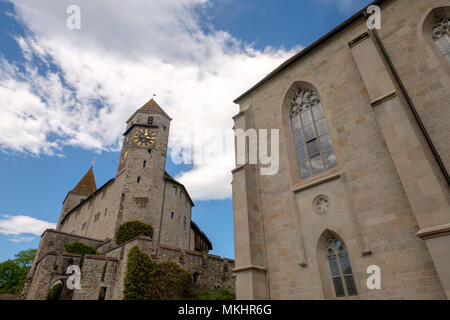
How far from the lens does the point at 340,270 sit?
7582 millimetres

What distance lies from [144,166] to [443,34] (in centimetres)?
2759

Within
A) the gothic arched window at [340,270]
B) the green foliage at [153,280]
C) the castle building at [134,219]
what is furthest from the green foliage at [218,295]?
the gothic arched window at [340,270]

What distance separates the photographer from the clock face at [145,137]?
31.6 meters

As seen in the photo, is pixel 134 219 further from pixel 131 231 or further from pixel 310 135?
pixel 310 135

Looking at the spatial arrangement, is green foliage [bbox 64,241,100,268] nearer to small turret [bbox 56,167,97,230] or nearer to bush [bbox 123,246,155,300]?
bush [bbox 123,246,155,300]

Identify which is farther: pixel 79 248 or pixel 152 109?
pixel 152 109

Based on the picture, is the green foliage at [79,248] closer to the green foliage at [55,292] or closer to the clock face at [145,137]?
the green foliage at [55,292]

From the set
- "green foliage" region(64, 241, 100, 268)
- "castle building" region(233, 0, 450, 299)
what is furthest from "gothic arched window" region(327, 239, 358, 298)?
"green foliage" region(64, 241, 100, 268)

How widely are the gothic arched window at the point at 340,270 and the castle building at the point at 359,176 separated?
0.09ft

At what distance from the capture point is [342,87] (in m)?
9.47

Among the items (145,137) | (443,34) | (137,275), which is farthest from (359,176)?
(145,137)
